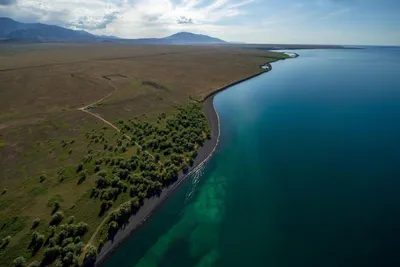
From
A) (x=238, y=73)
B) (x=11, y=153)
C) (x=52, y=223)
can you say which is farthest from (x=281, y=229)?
(x=238, y=73)

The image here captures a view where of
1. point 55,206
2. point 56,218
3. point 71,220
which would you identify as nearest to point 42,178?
point 55,206

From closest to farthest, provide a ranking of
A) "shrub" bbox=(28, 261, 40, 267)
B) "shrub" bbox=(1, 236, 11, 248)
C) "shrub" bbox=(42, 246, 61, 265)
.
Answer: "shrub" bbox=(28, 261, 40, 267) < "shrub" bbox=(42, 246, 61, 265) < "shrub" bbox=(1, 236, 11, 248)

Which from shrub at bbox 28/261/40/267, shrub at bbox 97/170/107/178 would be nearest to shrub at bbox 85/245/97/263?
shrub at bbox 28/261/40/267

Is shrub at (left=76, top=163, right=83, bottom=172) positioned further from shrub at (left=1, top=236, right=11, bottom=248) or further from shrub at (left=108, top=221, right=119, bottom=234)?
shrub at (left=108, top=221, right=119, bottom=234)

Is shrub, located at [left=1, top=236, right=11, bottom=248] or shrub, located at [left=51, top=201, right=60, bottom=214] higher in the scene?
shrub, located at [left=51, top=201, right=60, bottom=214]

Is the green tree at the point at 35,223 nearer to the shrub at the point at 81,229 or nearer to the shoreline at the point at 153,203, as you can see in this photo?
the shrub at the point at 81,229
